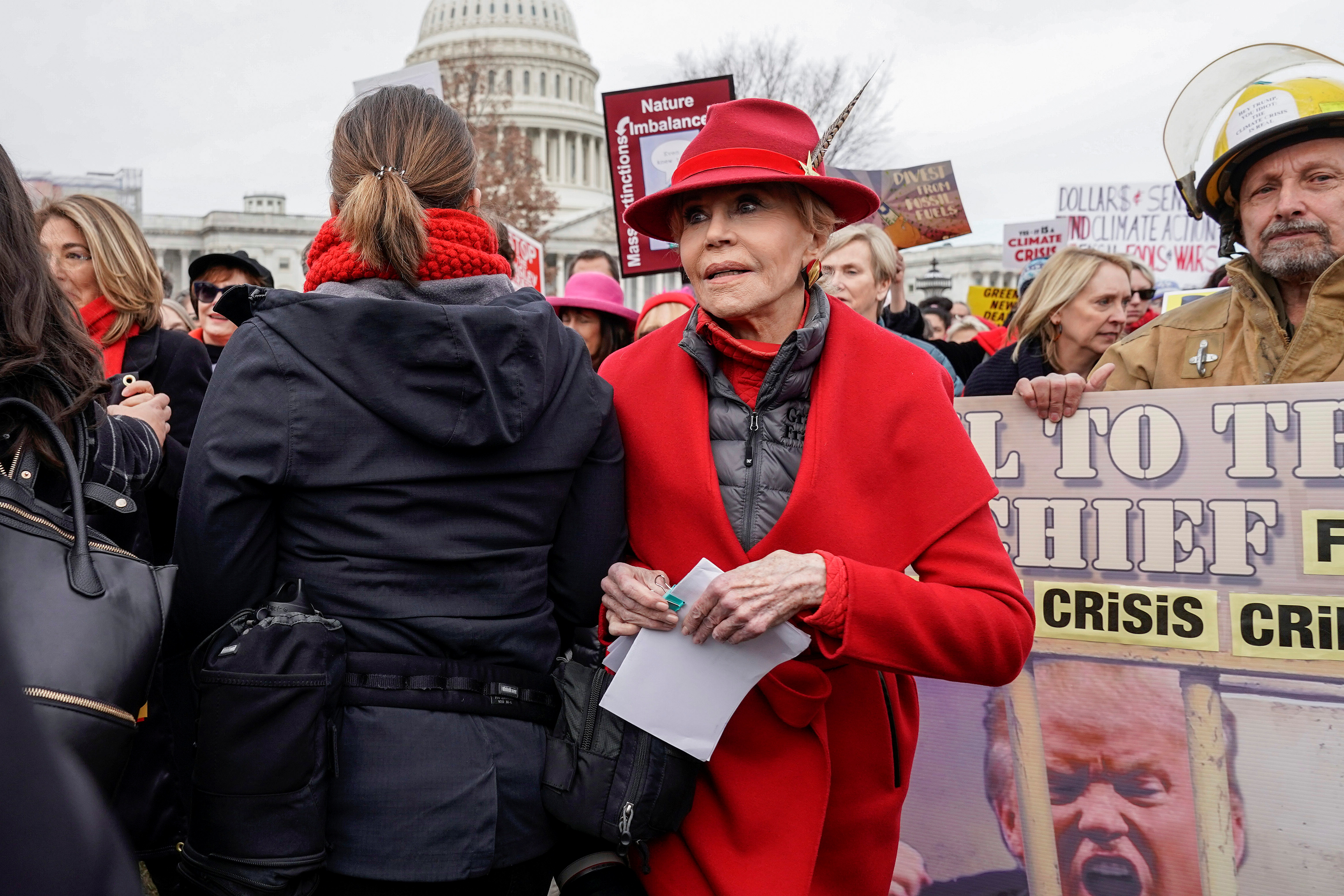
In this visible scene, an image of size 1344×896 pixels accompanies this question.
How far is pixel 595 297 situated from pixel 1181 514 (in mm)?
3406

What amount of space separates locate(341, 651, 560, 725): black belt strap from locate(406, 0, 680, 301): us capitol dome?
7035 cm

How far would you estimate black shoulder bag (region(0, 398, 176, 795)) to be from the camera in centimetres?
135

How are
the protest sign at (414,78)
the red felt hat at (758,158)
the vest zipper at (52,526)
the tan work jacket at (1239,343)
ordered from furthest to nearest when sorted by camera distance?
1. the protest sign at (414,78)
2. the tan work jacket at (1239,343)
3. the red felt hat at (758,158)
4. the vest zipper at (52,526)

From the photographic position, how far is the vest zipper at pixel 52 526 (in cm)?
144

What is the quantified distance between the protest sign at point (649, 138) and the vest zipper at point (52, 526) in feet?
17.4

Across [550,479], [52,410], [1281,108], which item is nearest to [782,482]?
[550,479]

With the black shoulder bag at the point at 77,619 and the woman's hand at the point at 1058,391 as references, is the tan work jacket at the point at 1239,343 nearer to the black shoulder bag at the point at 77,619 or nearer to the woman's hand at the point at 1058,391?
the woman's hand at the point at 1058,391

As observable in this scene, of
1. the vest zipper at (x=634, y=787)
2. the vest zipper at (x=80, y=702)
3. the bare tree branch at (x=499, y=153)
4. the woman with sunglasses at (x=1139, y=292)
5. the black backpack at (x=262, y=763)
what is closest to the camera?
the vest zipper at (x=80, y=702)

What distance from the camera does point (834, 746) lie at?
2.17 meters

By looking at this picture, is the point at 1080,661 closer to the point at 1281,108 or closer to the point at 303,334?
the point at 1281,108

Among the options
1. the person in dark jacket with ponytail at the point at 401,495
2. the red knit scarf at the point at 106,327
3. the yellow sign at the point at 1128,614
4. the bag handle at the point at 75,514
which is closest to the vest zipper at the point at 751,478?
the person in dark jacket with ponytail at the point at 401,495

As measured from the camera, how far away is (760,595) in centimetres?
183

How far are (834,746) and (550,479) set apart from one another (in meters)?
0.81

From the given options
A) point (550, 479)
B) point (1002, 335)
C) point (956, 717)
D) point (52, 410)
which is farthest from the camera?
point (1002, 335)
